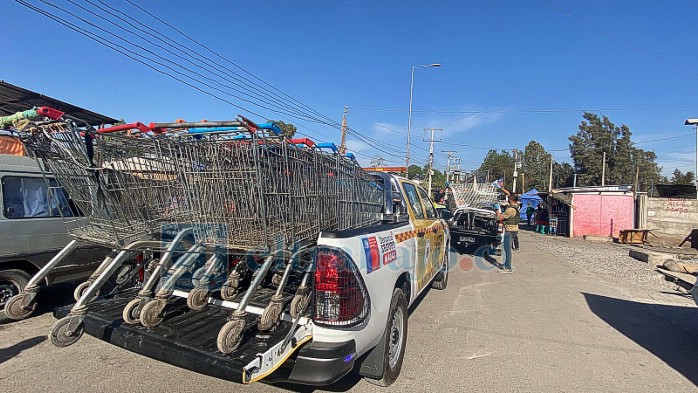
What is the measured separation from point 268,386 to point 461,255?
9.37 m

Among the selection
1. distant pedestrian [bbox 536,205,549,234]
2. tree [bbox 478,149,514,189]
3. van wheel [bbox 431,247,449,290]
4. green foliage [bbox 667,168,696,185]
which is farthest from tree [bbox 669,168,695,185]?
van wheel [bbox 431,247,449,290]

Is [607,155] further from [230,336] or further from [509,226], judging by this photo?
[230,336]

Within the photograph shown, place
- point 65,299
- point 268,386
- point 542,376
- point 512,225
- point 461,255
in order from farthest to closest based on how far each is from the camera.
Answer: point 461,255, point 512,225, point 65,299, point 542,376, point 268,386

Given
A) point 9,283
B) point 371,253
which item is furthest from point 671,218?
point 9,283

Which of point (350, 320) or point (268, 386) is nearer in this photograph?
point (350, 320)

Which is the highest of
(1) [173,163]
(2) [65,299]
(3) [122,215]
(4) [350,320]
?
(1) [173,163]

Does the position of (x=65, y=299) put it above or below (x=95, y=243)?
below

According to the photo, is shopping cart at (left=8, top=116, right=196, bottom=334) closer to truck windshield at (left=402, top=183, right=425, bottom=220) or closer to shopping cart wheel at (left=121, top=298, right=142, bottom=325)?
shopping cart wheel at (left=121, top=298, right=142, bottom=325)

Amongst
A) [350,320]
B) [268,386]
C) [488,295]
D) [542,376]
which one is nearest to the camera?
[350,320]

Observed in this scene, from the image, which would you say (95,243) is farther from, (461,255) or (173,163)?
(461,255)

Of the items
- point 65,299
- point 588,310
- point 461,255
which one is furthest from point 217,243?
point 461,255

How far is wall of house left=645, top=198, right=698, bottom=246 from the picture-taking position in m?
16.5

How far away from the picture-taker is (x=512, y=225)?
366 inches

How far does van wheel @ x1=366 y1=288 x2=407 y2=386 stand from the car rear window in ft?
14.4
